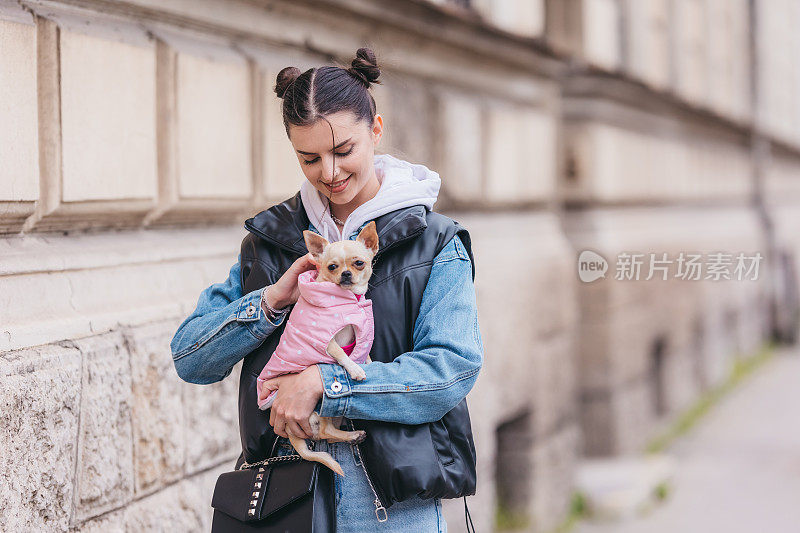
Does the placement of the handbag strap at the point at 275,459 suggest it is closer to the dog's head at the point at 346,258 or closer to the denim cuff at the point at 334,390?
the denim cuff at the point at 334,390

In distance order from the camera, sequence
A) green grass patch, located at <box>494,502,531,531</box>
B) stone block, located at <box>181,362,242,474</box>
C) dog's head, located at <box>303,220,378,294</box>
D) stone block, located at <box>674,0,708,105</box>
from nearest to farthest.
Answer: dog's head, located at <box>303,220,378,294</box> → stone block, located at <box>181,362,242,474</box> → green grass patch, located at <box>494,502,531,531</box> → stone block, located at <box>674,0,708,105</box>

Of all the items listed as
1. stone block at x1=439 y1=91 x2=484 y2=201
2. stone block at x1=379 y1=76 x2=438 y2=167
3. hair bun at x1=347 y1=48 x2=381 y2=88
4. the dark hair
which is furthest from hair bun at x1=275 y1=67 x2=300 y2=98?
stone block at x1=439 y1=91 x2=484 y2=201

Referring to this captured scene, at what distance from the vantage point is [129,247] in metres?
3.32

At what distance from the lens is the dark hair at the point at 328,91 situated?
2.07m

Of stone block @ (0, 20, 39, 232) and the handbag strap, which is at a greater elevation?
stone block @ (0, 20, 39, 232)

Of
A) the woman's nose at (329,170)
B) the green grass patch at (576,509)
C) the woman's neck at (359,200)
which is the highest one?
the woman's nose at (329,170)

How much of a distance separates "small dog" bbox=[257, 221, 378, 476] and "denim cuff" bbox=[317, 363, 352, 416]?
0.02m

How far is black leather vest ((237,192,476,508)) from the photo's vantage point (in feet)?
6.88

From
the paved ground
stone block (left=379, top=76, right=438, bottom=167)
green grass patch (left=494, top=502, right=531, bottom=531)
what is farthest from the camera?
the paved ground

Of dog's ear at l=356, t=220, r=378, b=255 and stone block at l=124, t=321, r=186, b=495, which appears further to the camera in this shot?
stone block at l=124, t=321, r=186, b=495

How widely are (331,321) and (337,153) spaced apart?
14.2 inches

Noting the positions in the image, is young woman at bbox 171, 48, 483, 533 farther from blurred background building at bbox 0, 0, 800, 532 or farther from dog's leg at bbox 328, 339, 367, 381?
blurred background building at bbox 0, 0, 800, 532

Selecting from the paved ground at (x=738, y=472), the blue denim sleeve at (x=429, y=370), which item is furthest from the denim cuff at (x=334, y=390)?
the paved ground at (x=738, y=472)

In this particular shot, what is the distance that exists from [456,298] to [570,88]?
18.7ft
